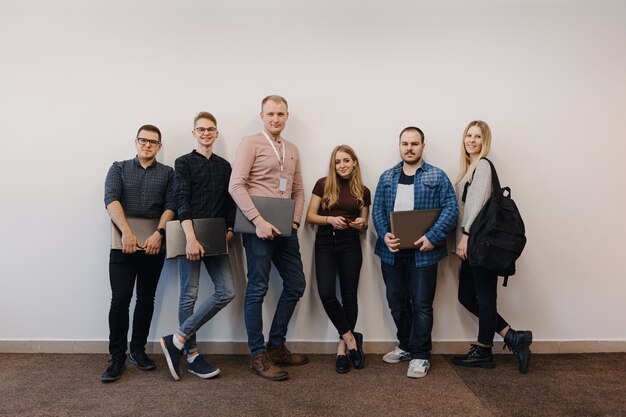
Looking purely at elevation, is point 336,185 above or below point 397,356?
above

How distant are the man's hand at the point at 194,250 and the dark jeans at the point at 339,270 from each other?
74cm

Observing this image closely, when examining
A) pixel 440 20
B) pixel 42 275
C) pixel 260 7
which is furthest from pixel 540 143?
pixel 42 275

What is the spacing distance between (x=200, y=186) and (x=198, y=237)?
1.01ft

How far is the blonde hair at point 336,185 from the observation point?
2.73 metres

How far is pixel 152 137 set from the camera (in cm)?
264

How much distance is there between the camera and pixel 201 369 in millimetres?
2516

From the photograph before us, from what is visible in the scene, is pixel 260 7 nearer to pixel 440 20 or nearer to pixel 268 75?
pixel 268 75

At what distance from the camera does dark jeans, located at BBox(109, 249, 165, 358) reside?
2.56 meters

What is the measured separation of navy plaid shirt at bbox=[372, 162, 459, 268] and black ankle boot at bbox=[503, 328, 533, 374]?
66 centimetres

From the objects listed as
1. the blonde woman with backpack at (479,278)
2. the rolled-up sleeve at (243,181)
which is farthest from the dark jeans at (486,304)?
the rolled-up sleeve at (243,181)

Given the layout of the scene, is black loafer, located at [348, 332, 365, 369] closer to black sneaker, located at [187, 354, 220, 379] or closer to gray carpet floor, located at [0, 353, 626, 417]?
gray carpet floor, located at [0, 353, 626, 417]

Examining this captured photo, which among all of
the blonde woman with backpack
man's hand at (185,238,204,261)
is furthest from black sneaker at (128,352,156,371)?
the blonde woman with backpack

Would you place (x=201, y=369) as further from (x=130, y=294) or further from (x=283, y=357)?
(x=130, y=294)

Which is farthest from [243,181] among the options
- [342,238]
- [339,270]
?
[339,270]
